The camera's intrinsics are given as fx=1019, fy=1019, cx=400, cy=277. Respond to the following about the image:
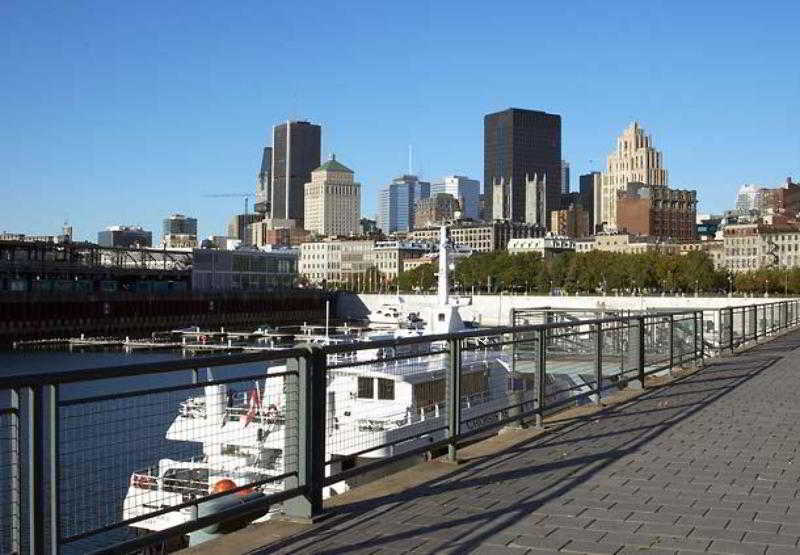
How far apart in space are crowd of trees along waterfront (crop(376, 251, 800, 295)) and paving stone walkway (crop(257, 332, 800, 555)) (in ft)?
520

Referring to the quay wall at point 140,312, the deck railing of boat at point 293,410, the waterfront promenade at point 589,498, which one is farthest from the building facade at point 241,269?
the waterfront promenade at point 589,498

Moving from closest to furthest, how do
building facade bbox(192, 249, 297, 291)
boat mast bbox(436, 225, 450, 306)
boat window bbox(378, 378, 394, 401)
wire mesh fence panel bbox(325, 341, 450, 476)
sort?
wire mesh fence panel bbox(325, 341, 450, 476), boat window bbox(378, 378, 394, 401), boat mast bbox(436, 225, 450, 306), building facade bbox(192, 249, 297, 291)

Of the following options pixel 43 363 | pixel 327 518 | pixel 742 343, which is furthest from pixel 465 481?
pixel 43 363

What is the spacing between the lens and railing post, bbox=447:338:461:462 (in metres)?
10.3

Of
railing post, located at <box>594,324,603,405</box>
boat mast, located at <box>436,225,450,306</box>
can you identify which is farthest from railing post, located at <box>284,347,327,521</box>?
boat mast, located at <box>436,225,450,306</box>

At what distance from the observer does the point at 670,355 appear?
65.2 feet

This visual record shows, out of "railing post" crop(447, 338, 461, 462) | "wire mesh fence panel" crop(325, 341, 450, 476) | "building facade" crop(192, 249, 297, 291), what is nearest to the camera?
"railing post" crop(447, 338, 461, 462)

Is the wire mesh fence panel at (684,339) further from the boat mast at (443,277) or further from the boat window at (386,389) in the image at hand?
the boat mast at (443,277)

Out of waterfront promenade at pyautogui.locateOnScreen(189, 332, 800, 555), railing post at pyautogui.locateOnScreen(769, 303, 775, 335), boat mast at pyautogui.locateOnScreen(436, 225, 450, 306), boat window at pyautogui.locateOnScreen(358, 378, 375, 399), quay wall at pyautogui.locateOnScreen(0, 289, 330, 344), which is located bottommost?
quay wall at pyautogui.locateOnScreen(0, 289, 330, 344)

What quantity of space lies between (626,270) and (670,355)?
510 ft

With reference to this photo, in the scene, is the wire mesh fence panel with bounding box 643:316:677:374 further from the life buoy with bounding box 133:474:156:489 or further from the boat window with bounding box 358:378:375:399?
the life buoy with bounding box 133:474:156:489

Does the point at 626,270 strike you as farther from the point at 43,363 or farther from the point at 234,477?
the point at 234,477

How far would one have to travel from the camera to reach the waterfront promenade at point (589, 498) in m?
7.16

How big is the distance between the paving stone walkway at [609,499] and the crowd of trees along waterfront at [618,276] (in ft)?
520
